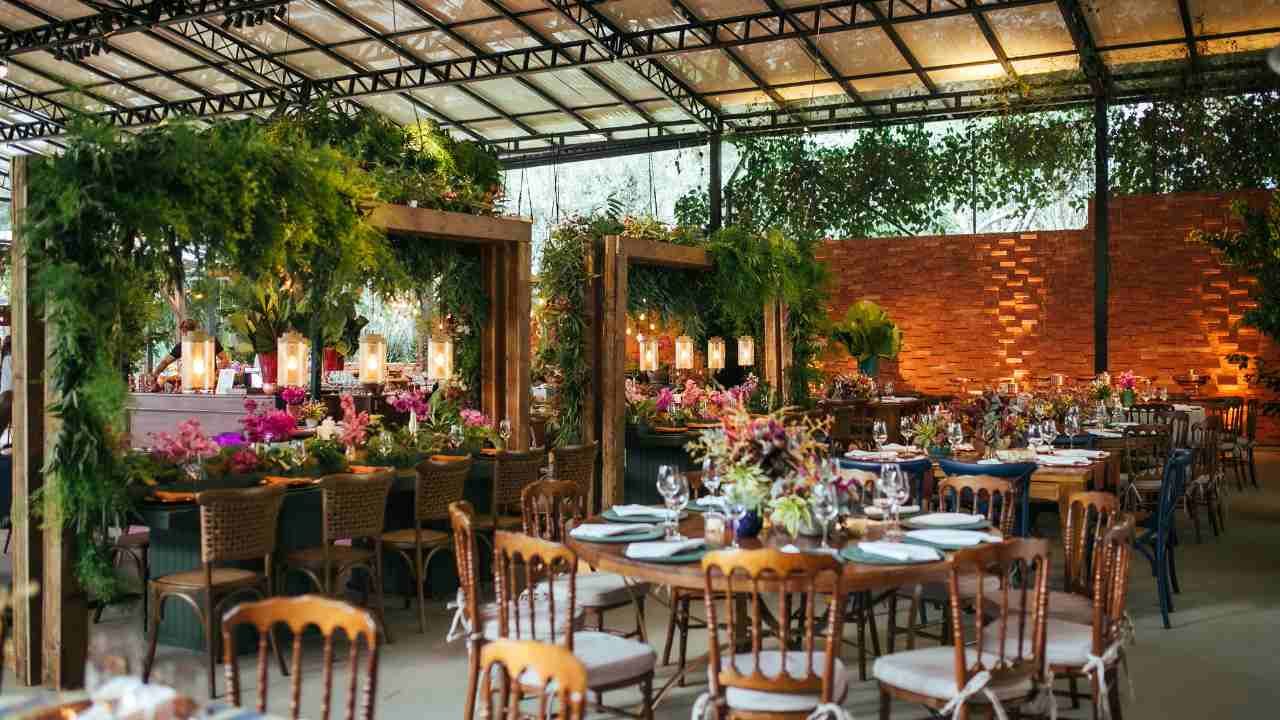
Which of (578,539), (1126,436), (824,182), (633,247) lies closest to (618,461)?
(633,247)

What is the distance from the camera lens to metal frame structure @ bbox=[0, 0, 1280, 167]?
13.5m

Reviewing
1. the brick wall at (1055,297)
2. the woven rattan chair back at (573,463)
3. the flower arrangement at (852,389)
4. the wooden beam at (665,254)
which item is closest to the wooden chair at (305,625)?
the woven rattan chair back at (573,463)

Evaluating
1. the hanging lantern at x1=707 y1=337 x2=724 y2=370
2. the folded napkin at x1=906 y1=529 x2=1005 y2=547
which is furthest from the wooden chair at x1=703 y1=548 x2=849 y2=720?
the hanging lantern at x1=707 y1=337 x2=724 y2=370

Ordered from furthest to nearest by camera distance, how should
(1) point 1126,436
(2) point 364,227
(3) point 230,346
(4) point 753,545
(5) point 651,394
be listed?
(3) point 230,346 < (5) point 651,394 < (1) point 1126,436 < (2) point 364,227 < (4) point 753,545

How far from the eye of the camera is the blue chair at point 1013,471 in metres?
6.22

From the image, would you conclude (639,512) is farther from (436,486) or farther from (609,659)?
(436,486)

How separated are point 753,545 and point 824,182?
13467 millimetres

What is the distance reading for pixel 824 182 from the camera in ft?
56.0

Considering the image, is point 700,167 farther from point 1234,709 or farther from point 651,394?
point 1234,709

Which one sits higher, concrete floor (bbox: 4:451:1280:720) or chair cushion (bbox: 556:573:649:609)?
chair cushion (bbox: 556:573:649:609)

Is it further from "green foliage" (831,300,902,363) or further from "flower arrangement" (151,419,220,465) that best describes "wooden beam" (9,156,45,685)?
"green foliage" (831,300,902,363)

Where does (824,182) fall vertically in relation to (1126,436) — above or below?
above

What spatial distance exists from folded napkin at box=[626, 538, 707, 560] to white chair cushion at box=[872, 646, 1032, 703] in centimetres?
74

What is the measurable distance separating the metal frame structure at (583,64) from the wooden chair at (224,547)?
820cm
